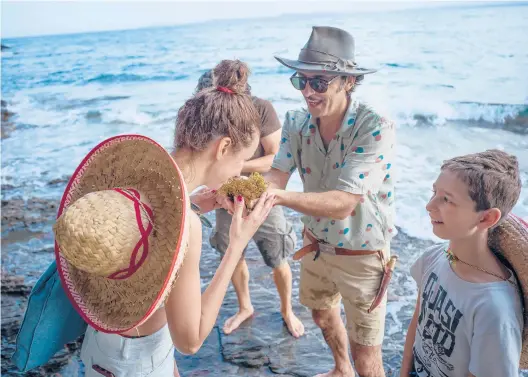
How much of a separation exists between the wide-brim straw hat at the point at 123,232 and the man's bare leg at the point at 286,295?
7.72 feet

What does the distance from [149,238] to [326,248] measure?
61.5 inches

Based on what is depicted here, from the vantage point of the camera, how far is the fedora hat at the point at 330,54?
293 centimetres

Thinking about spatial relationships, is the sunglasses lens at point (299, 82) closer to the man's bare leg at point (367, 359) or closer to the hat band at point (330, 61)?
the hat band at point (330, 61)

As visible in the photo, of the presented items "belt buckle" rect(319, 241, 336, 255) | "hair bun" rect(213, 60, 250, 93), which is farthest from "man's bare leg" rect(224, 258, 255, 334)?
"hair bun" rect(213, 60, 250, 93)

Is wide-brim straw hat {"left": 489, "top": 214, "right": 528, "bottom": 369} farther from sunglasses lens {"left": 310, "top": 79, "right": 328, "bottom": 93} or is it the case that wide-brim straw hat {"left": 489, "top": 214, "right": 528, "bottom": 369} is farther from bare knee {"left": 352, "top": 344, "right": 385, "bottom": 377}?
sunglasses lens {"left": 310, "top": 79, "right": 328, "bottom": 93}

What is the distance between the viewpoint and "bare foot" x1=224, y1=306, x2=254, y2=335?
14.0ft

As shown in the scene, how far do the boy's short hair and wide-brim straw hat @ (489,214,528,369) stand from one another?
6cm

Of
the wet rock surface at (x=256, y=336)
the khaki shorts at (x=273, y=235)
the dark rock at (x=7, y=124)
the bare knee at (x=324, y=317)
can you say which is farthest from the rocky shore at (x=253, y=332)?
the dark rock at (x=7, y=124)

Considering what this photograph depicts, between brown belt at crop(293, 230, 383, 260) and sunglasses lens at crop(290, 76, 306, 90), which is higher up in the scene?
sunglasses lens at crop(290, 76, 306, 90)

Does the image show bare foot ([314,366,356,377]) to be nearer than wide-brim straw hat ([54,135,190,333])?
No

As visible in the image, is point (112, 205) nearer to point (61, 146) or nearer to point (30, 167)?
point (30, 167)

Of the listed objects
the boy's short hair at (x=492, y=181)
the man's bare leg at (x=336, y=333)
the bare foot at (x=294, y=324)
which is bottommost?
the bare foot at (x=294, y=324)

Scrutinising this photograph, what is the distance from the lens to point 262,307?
184 inches

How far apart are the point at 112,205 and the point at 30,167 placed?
998cm
